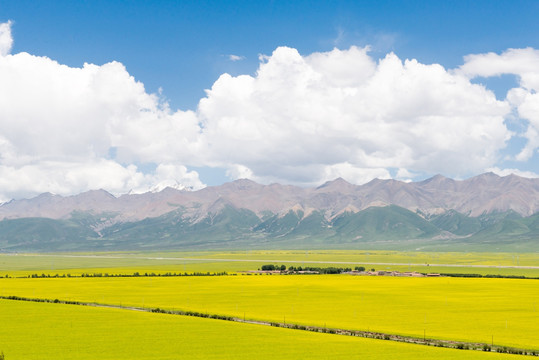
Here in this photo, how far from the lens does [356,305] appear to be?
83.4 meters

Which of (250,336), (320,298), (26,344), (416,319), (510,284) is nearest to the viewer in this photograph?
(26,344)

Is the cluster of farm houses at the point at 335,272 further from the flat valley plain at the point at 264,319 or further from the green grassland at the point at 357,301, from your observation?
the flat valley plain at the point at 264,319

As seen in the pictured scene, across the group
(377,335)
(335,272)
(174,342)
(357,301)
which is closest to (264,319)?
(377,335)

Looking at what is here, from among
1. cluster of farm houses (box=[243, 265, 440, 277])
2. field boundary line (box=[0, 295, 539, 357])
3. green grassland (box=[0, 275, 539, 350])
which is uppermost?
cluster of farm houses (box=[243, 265, 440, 277])

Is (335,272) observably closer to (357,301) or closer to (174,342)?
(357,301)

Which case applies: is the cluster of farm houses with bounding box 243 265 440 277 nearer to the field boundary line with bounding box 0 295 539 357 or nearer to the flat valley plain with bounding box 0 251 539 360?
the flat valley plain with bounding box 0 251 539 360

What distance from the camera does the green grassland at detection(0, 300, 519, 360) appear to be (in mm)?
45625

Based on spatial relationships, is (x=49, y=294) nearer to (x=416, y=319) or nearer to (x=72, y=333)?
(x=72, y=333)

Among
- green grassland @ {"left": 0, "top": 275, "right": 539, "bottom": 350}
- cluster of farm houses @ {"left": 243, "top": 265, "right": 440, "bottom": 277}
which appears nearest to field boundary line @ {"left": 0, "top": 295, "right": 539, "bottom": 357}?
green grassland @ {"left": 0, "top": 275, "right": 539, "bottom": 350}

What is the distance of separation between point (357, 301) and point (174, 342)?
4479 centimetres

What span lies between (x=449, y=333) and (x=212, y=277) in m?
94.5

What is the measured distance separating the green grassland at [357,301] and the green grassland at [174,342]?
25.9ft

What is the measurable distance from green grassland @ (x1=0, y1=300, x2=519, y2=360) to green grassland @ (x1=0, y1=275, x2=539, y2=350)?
25.9 ft

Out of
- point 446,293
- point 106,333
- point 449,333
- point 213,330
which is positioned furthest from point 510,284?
point 106,333
